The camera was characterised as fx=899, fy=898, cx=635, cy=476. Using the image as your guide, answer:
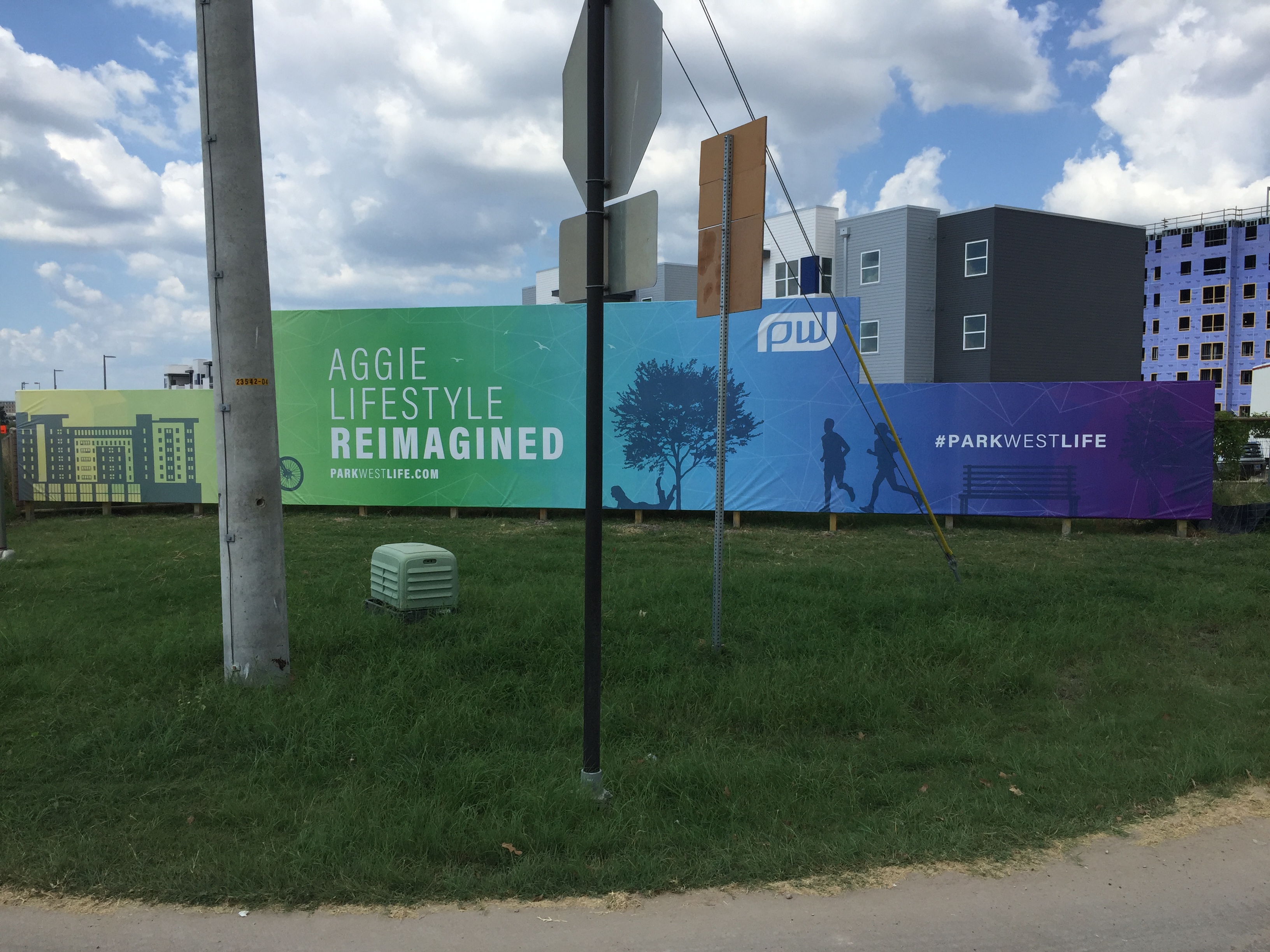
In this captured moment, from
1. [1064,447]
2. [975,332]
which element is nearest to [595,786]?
[1064,447]

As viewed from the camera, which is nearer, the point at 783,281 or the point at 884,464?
the point at 884,464

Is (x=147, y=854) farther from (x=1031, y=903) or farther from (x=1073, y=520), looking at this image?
(x=1073, y=520)

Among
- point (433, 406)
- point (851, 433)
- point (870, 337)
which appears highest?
point (870, 337)

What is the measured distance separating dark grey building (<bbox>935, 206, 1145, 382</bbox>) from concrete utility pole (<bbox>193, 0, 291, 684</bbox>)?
36.8 m

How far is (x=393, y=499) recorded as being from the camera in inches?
651

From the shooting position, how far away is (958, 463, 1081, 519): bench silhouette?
14422mm

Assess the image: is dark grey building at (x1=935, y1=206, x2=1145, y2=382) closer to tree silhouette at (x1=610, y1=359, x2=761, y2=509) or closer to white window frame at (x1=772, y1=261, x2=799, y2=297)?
white window frame at (x1=772, y1=261, x2=799, y2=297)

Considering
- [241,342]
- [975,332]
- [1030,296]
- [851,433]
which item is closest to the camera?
[241,342]

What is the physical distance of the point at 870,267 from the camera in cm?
4112

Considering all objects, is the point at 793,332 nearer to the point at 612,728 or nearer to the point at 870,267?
the point at 612,728

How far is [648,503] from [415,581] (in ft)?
27.5

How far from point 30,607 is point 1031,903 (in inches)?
334

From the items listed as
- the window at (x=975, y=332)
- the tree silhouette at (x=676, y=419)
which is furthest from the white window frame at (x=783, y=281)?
the tree silhouette at (x=676, y=419)

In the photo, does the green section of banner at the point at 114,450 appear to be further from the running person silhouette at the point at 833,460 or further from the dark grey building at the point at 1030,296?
the dark grey building at the point at 1030,296
